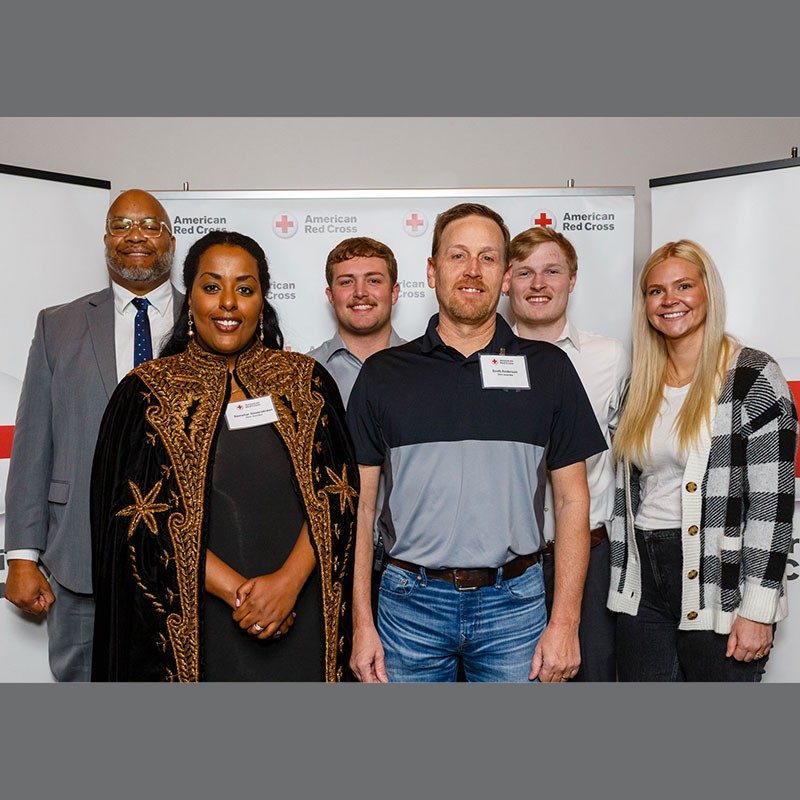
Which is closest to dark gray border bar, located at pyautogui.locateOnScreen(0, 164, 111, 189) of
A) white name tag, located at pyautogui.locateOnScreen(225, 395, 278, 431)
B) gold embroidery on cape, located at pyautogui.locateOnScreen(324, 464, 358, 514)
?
white name tag, located at pyautogui.locateOnScreen(225, 395, 278, 431)

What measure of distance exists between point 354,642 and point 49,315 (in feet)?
5.36

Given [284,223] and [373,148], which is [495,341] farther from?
[373,148]

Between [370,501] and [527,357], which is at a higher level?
[527,357]

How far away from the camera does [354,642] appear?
2404 mm

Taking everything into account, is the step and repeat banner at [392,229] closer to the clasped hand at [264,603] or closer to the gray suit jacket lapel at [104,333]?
the gray suit jacket lapel at [104,333]

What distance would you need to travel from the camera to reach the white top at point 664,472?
2609 mm

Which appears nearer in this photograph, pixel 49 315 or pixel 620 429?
pixel 620 429

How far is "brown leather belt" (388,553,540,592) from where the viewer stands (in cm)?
228

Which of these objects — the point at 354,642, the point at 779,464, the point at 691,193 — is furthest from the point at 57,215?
the point at 779,464

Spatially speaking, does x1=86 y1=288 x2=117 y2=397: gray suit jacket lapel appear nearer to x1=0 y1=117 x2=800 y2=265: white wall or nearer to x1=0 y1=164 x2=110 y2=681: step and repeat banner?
x1=0 y1=164 x2=110 y2=681: step and repeat banner

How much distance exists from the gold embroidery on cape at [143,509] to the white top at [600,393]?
132 cm

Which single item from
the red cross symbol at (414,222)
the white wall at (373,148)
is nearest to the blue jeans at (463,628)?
the red cross symbol at (414,222)

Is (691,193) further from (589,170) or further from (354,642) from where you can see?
(354,642)

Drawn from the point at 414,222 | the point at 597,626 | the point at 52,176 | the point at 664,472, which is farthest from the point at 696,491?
the point at 52,176
